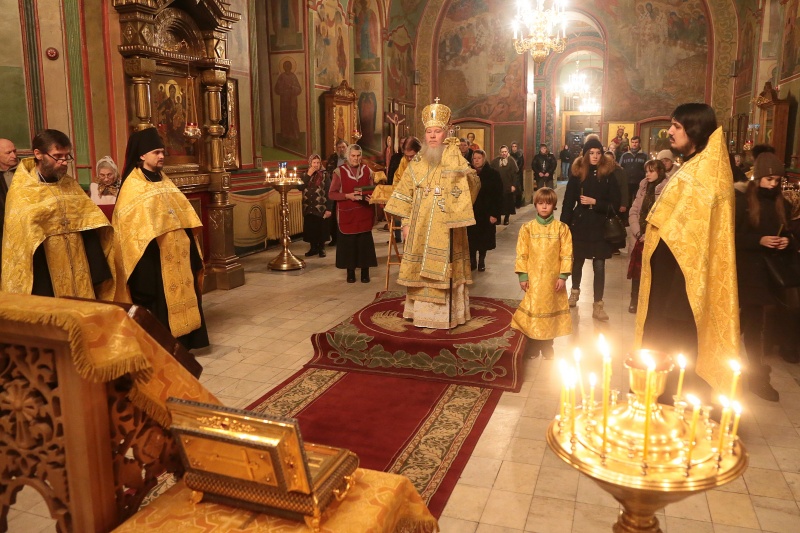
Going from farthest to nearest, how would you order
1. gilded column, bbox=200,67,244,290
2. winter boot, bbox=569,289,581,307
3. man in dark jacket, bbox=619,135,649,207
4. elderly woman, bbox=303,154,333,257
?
man in dark jacket, bbox=619,135,649,207 → elderly woman, bbox=303,154,333,257 → gilded column, bbox=200,67,244,290 → winter boot, bbox=569,289,581,307

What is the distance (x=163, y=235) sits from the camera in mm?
5406

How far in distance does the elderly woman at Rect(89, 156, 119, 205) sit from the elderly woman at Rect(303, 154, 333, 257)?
373cm

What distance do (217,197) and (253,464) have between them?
7.06 meters

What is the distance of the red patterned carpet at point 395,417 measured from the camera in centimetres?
385

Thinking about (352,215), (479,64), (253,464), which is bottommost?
(253,464)

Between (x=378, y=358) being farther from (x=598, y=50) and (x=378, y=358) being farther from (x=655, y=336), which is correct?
(x=598, y=50)

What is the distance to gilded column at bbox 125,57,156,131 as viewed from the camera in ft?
23.3

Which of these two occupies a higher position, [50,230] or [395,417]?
[50,230]

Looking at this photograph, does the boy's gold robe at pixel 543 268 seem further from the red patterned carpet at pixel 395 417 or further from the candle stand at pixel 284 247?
the candle stand at pixel 284 247

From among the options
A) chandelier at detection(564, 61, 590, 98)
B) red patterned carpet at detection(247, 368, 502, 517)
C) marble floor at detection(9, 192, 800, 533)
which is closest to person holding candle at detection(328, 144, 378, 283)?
marble floor at detection(9, 192, 800, 533)

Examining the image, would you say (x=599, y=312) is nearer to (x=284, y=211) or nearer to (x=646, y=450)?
(x=284, y=211)

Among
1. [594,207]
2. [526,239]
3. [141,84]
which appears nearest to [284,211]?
[141,84]

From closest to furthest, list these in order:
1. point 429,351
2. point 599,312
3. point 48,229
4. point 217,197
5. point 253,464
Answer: point 253,464 → point 48,229 → point 429,351 → point 599,312 → point 217,197

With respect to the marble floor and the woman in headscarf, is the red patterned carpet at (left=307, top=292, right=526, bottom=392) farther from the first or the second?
the woman in headscarf
